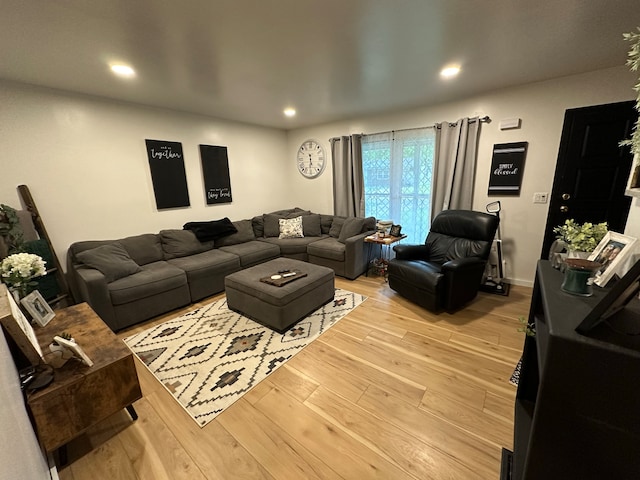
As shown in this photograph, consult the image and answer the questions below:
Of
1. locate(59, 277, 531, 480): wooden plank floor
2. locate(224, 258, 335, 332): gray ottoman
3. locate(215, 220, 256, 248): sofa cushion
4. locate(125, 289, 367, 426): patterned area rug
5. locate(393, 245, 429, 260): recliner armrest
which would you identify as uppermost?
locate(215, 220, 256, 248): sofa cushion

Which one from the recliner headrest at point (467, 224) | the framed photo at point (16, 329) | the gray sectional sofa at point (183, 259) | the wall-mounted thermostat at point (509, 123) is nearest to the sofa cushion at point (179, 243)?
the gray sectional sofa at point (183, 259)

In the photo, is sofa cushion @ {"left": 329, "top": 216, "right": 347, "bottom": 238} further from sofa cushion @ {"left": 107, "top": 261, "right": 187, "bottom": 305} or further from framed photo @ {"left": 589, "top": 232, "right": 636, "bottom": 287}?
framed photo @ {"left": 589, "top": 232, "right": 636, "bottom": 287}

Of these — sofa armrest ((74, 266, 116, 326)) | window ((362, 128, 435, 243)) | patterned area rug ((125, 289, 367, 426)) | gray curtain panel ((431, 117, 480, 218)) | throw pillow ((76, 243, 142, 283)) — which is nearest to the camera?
patterned area rug ((125, 289, 367, 426))

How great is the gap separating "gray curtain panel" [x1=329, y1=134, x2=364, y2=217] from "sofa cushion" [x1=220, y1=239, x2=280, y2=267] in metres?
1.44

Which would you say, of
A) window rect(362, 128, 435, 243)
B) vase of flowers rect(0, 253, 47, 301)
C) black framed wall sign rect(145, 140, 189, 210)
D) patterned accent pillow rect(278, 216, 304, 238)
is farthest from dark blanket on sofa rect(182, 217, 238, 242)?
window rect(362, 128, 435, 243)

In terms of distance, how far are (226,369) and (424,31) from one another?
285 centimetres

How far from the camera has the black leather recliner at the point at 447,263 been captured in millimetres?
2533

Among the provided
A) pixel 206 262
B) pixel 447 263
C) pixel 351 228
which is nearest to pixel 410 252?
pixel 447 263

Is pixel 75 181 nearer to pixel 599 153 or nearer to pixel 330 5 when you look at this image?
pixel 330 5

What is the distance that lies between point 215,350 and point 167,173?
2525 mm

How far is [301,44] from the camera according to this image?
1857 millimetres

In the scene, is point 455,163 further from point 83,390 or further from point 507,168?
point 83,390

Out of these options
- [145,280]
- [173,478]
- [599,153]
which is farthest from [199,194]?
[599,153]

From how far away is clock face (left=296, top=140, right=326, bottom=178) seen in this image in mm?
4680
